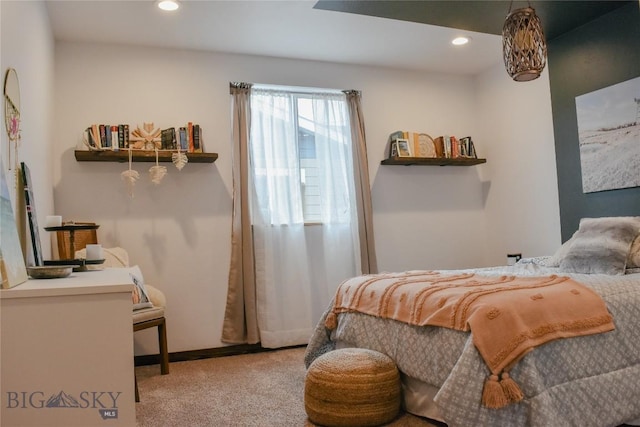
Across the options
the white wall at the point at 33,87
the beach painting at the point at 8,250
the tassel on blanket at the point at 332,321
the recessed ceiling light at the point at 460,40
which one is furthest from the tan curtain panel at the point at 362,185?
the beach painting at the point at 8,250

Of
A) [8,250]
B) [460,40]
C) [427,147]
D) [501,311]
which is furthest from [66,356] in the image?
[427,147]

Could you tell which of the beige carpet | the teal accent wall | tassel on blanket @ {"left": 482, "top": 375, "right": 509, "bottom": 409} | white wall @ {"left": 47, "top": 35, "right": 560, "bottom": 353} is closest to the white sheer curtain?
white wall @ {"left": 47, "top": 35, "right": 560, "bottom": 353}

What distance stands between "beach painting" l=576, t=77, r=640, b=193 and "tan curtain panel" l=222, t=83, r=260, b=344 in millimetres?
2679

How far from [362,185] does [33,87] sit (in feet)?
8.86

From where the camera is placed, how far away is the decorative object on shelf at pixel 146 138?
389 centimetres

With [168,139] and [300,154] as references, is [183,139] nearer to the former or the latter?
[168,139]

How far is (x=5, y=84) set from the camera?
1980 mm

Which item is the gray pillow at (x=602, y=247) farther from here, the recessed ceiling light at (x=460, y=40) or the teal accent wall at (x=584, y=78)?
the recessed ceiling light at (x=460, y=40)

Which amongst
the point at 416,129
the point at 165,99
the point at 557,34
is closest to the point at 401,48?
the point at 416,129

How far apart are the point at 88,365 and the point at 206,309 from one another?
2.76 m

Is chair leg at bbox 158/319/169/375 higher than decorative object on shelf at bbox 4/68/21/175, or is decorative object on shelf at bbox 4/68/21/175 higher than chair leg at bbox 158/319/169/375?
decorative object on shelf at bbox 4/68/21/175

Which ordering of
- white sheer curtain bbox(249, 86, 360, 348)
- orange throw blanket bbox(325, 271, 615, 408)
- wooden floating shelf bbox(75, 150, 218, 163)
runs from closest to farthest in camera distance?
orange throw blanket bbox(325, 271, 615, 408)
wooden floating shelf bbox(75, 150, 218, 163)
white sheer curtain bbox(249, 86, 360, 348)

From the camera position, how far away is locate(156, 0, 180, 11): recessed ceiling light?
3.30 meters

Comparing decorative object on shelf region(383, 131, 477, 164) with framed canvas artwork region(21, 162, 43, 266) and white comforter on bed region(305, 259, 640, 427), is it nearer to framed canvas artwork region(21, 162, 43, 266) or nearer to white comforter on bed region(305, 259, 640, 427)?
white comforter on bed region(305, 259, 640, 427)
